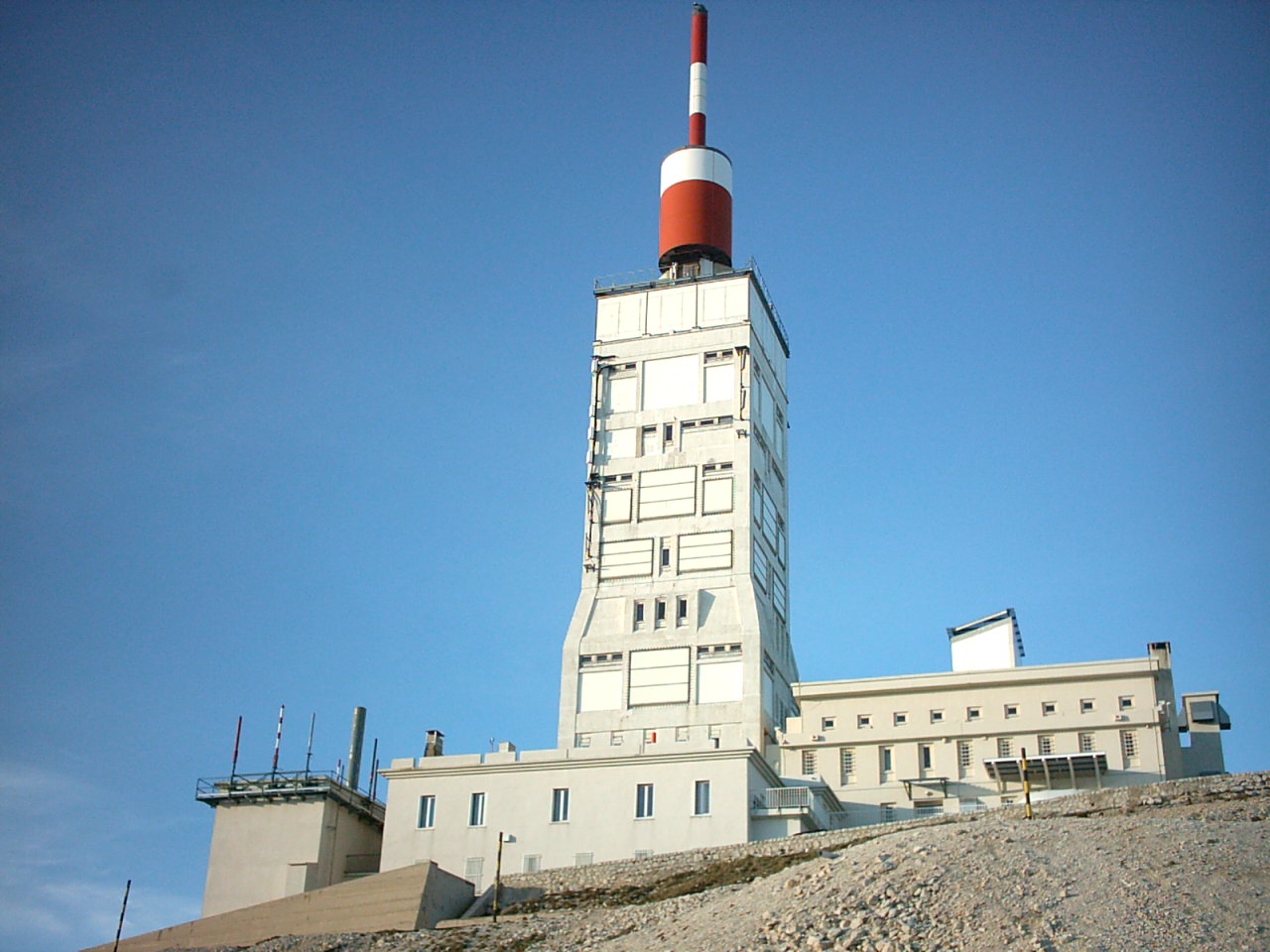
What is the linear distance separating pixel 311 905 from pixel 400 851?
29.8ft

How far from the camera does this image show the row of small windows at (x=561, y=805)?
208ft

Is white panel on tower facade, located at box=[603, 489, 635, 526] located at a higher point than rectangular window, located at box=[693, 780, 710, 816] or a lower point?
higher

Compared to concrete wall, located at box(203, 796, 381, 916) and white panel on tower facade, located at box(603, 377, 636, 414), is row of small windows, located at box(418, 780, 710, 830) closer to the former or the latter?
concrete wall, located at box(203, 796, 381, 916)

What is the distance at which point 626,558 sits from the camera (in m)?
81.1

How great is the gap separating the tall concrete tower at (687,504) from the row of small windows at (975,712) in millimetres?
3399

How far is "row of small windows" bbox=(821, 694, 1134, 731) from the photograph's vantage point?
6912cm

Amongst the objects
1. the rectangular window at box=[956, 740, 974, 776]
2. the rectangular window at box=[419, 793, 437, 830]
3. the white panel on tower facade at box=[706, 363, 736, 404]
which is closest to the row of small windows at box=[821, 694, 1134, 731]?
the rectangular window at box=[956, 740, 974, 776]

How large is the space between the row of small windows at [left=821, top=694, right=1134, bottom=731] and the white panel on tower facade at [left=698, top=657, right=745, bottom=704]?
4.52 metres

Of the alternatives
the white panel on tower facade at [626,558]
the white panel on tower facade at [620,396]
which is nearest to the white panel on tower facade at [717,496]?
the white panel on tower facade at [626,558]

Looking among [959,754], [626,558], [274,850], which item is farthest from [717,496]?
[274,850]

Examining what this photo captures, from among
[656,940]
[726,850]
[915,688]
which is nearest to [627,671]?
[915,688]

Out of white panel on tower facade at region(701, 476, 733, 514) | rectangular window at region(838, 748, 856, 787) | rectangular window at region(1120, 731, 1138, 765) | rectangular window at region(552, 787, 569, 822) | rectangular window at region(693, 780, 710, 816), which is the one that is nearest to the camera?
rectangular window at region(693, 780, 710, 816)

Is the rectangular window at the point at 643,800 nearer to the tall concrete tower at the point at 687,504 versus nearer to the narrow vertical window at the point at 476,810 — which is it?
the narrow vertical window at the point at 476,810

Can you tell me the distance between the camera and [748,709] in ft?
247
